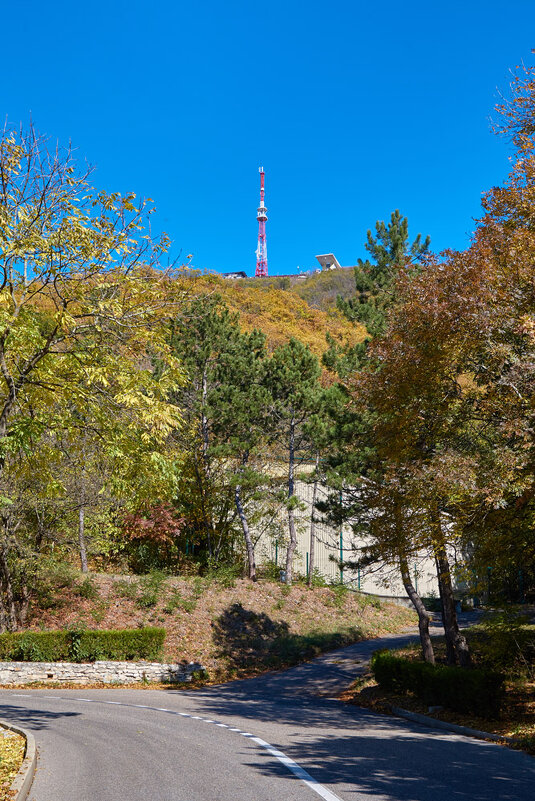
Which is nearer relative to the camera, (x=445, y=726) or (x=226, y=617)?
(x=445, y=726)

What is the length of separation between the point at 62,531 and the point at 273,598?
30.9 ft

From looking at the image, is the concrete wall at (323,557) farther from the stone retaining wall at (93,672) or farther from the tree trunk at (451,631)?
the tree trunk at (451,631)

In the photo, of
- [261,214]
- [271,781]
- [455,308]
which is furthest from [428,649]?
[261,214]

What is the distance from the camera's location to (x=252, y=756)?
28.8ft

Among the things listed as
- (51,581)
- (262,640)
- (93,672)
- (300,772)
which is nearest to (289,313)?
(262,640)

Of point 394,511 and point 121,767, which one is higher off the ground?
point 394,511

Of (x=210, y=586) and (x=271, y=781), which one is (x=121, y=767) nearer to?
(x=271, y=781)

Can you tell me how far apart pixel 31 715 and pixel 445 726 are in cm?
828

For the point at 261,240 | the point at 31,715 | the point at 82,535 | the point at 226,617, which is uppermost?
the point at 261,240

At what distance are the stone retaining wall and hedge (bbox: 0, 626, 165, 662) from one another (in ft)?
0.98

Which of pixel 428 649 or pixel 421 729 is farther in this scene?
pixel 428 649

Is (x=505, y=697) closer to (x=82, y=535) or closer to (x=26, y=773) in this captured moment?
(x=26, y=773)

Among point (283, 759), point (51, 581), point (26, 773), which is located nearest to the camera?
point (26, 773)

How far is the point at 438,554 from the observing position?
42.5 feet
